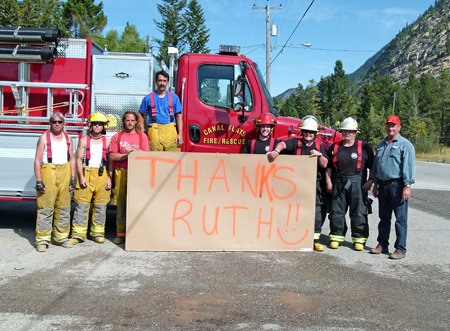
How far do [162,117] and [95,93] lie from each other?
3.78 ft

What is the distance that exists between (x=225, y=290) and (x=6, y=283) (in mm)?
2251

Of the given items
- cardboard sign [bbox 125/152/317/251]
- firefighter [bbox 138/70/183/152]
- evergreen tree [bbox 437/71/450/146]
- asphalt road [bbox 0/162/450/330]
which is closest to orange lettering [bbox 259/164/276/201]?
cardboard sign [bbox 125/152/317/251]

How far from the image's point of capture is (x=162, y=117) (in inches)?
255

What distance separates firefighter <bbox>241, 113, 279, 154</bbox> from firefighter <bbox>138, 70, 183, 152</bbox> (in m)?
0.99

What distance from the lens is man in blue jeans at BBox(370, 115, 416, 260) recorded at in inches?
239

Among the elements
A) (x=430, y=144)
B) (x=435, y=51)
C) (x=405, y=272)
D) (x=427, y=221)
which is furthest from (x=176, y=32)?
(x=435, y=51)

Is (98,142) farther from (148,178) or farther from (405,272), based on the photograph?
(405,272)

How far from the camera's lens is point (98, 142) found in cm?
640

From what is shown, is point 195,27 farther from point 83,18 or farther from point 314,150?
point 314,150

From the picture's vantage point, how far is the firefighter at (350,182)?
251 inches

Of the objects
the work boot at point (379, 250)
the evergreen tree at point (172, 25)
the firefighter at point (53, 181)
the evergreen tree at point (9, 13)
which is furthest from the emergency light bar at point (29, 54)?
the evergreen tree at point (172, 25)

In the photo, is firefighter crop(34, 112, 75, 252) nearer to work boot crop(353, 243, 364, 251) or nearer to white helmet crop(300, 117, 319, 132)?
white helmet crop(300, 117, 319, 132)

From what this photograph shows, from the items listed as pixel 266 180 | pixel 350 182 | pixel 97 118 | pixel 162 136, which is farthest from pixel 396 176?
pixel 97 118

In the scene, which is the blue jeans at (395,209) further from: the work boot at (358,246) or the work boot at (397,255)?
the work boot at (358,246)
